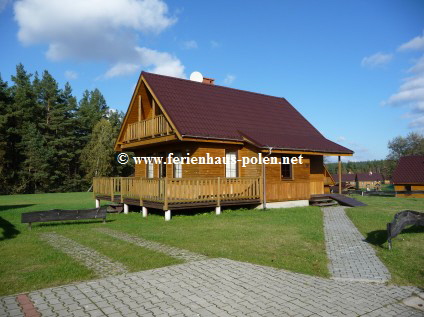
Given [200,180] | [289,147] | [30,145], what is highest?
[30,145]

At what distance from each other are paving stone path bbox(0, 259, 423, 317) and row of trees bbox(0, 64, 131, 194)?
128ft

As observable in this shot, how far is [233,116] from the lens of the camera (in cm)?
1912

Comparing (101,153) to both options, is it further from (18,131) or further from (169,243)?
(169,243)

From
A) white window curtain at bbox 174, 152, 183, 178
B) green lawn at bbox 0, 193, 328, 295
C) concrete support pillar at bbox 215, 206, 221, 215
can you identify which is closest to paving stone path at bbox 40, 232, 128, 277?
green lawn at bbox 0, 193, 328, 295

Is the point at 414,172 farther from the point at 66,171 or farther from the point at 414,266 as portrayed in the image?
the point at 66,171

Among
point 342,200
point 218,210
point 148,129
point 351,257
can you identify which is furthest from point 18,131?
point 351,257

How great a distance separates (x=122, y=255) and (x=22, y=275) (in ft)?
6.78

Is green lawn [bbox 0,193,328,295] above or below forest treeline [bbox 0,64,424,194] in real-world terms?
below

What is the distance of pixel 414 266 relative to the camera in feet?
A: 22.1

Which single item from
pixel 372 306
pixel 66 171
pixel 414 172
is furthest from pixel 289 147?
pixel 66 171

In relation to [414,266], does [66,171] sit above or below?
above

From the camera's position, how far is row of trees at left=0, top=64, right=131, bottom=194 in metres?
42.1

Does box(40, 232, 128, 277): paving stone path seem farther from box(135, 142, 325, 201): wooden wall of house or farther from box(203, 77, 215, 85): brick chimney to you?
box(203, 77, 215, 85): brick chimney

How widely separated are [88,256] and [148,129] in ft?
36.7
